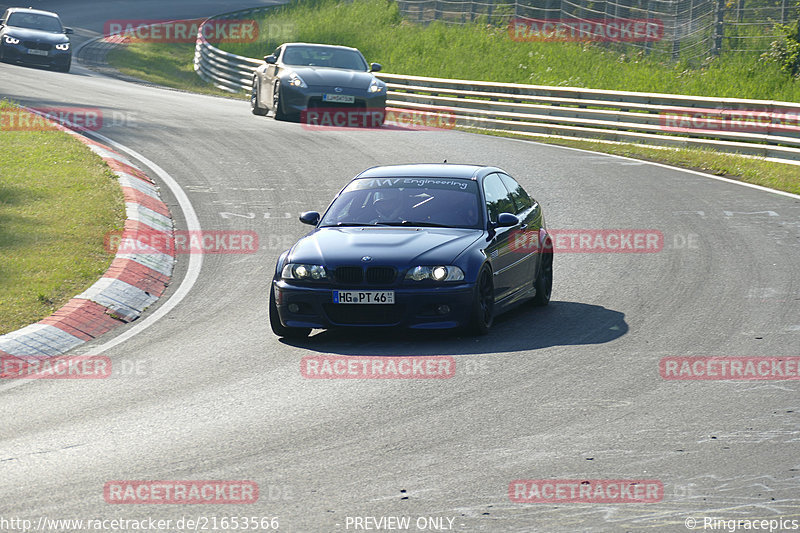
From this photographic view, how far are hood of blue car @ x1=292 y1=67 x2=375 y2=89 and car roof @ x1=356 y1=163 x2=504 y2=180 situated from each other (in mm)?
12616

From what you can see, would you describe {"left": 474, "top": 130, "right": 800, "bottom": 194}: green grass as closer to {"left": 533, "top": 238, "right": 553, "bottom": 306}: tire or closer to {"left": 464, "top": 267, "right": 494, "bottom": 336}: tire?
{"left": 533, "top": 238, "right": 553, "bottom": 306}: tire

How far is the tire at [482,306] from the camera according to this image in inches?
390

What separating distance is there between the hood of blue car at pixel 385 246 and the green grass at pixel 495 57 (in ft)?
58.4

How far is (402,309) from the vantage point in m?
9.78

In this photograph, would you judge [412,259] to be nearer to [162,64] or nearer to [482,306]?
[482,306]

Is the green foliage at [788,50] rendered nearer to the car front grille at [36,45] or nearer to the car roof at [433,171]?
the car roof at [433,171]

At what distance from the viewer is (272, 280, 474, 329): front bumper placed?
978 centimetres

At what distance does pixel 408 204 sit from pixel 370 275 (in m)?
1.38

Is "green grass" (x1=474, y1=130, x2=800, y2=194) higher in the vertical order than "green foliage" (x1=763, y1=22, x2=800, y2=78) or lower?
lower

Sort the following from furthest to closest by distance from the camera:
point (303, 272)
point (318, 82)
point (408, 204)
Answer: point (318, 82)
point (408, 204)
point (303, 272)

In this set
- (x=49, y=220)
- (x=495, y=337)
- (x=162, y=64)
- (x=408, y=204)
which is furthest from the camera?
(x=162, y=64)

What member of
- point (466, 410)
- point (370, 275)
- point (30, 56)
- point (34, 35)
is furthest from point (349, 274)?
point (34, 35)

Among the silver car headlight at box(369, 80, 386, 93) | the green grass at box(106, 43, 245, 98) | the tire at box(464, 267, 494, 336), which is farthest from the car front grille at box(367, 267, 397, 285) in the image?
the green grass at box(106, 43, 245, 98)

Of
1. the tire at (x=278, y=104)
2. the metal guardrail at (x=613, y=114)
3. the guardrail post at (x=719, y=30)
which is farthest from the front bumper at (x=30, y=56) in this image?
the guardrail post at (x=719, y=30)
